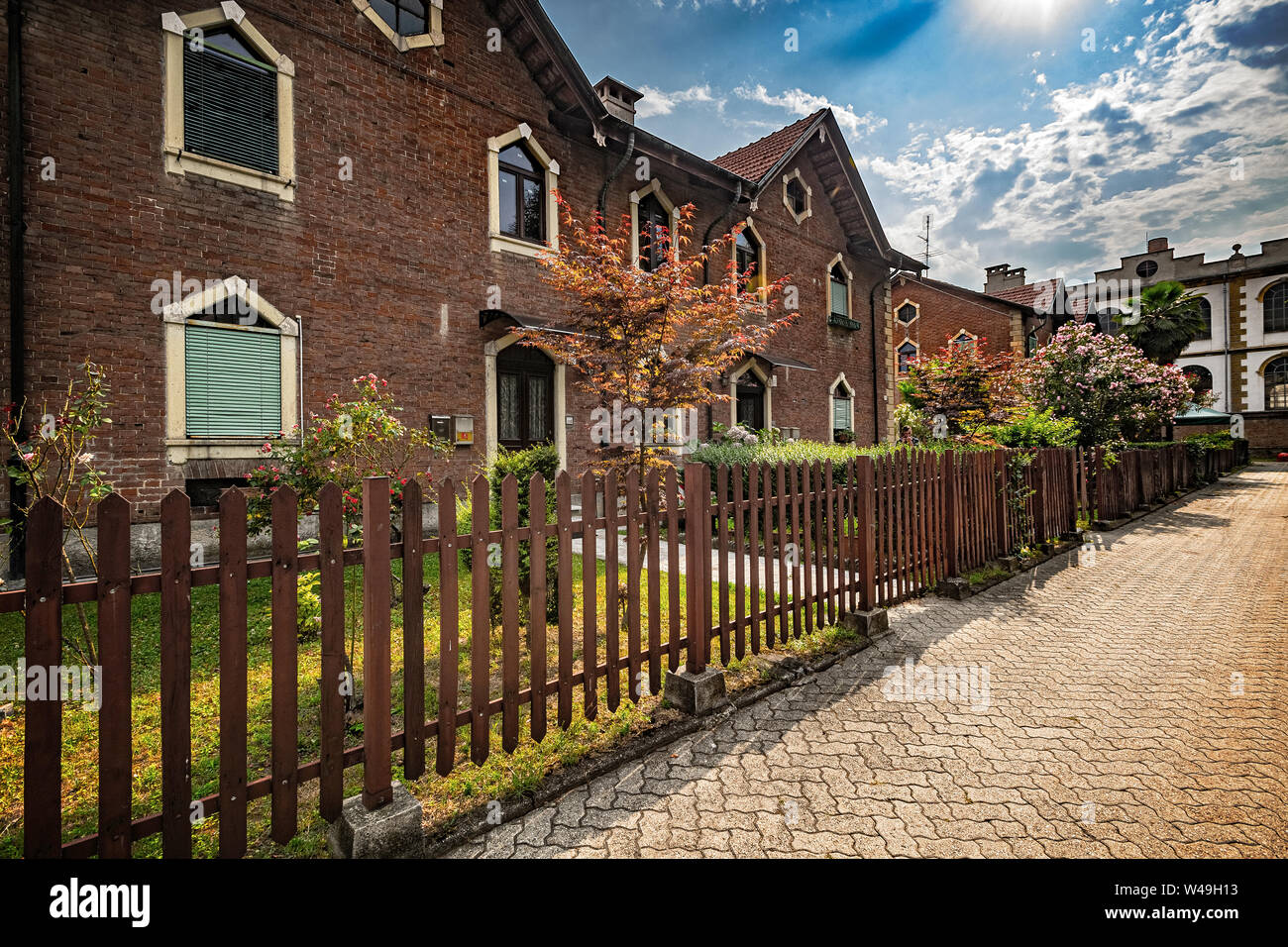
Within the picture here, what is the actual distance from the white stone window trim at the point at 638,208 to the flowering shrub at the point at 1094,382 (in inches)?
360

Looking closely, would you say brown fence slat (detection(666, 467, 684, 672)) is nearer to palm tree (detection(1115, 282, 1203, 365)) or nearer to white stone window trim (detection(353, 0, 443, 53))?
white stone window trim (detection(353, 0, 443, 53))

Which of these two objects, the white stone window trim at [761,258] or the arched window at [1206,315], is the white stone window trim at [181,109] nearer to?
the white stone window trim at [761,258]

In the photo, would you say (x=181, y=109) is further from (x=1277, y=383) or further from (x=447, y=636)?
(x=1277, y=383)

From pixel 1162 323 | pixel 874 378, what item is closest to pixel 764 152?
pixel 874 378

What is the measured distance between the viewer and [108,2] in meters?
A: 6.93

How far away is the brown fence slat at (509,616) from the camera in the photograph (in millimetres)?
2957

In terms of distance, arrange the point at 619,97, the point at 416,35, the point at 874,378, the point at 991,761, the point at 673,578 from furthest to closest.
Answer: the point at 874,378
the point at 619,97
the point at 416,35
the point at 673,578
the point at 991,761

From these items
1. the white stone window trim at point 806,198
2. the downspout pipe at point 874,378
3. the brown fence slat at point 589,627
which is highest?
the white stone window trim at point 806,198

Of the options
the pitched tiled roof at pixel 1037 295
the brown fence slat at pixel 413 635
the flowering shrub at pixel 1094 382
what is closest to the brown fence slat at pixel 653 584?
the brown fence slat at pixel 413 635

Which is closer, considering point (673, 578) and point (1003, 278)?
point (673, 578)

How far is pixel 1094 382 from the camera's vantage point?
14211 mm

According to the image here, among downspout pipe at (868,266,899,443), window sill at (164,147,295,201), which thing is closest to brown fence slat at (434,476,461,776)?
window sill at (164,147,295,201)

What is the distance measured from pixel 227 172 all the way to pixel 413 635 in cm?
834

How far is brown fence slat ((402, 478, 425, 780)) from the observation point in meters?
2.62
